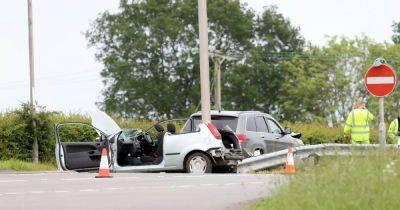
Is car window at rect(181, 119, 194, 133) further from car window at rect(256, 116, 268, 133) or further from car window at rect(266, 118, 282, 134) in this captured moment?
car window at rect(266, 118, 282, 134)

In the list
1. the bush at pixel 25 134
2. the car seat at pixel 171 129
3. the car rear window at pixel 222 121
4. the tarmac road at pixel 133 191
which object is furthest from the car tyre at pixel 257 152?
the bush at pixel 25 134

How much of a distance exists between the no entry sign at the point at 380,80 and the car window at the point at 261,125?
715 cm

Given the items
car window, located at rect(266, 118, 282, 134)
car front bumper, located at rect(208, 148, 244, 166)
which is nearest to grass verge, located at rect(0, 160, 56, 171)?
car window, located at rect(266, 118, 282, 134)

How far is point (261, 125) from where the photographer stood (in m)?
27.0

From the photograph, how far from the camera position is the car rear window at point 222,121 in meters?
26.1

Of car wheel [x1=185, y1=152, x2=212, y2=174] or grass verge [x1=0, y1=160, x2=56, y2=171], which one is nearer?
car wheel [x1=185, y1=152, x2=212, y2=174]

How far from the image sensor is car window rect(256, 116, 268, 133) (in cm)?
2689

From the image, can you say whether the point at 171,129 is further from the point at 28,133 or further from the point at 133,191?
the point at 28,133

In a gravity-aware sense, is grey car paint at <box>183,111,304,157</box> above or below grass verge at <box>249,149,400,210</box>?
above

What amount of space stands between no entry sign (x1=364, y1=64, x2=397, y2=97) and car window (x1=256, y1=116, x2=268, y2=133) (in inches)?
282

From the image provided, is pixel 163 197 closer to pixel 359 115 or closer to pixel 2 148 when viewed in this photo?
pixel 359 115

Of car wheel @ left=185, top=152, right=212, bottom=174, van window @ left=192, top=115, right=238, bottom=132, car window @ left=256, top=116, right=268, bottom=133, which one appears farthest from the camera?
car window @ left=256, top=116, right=268, bottom=133

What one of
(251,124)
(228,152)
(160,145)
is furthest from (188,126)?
(228,152)

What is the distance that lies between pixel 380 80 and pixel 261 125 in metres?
7.45
